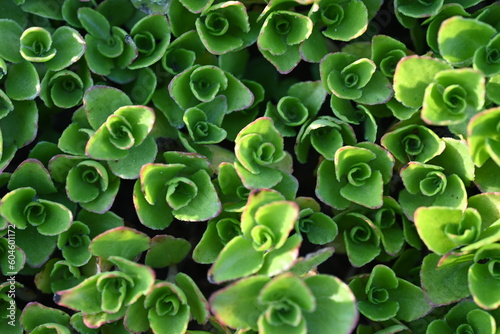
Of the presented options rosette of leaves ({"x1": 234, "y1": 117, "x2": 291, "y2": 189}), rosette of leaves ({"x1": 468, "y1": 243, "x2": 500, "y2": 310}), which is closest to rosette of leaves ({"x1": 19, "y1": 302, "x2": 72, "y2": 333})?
rosette of leaves ({"x1": 234, "y1": 117, "x2": 291, "y2": 189})

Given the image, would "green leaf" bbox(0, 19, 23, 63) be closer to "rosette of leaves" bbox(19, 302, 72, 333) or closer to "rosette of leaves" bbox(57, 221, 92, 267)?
"rosette of leaves" bbox(57, 221, 92, 267)

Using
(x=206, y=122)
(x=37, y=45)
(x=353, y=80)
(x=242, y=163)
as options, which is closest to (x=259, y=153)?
(x=242, y=163)

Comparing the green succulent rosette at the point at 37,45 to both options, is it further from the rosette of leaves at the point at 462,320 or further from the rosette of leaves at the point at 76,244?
the rosette of leaves at the point at 462,320

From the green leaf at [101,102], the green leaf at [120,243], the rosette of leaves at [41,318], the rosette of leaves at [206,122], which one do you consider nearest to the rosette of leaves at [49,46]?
the green leaf at [101,102]

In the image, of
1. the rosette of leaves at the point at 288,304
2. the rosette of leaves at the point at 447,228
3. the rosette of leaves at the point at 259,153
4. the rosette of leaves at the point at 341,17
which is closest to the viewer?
the rosette of leaves at the point at 288,304

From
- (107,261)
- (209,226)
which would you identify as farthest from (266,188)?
(107,261)

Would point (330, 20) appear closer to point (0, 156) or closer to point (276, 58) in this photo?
point (276, 58)
